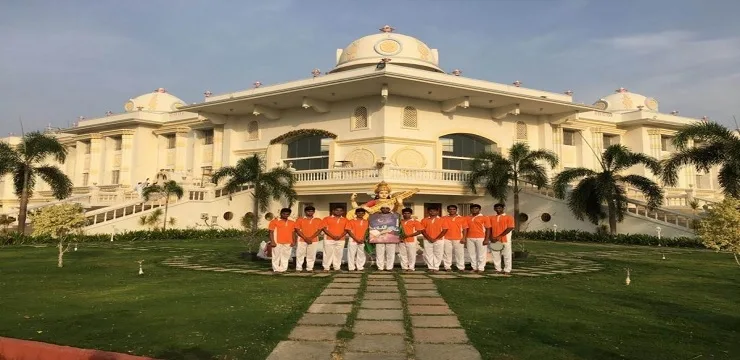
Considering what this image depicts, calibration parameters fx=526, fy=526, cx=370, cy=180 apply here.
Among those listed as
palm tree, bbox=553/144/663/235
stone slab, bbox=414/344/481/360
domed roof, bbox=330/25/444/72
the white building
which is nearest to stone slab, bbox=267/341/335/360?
stone slab, bbox=414/344/481/360

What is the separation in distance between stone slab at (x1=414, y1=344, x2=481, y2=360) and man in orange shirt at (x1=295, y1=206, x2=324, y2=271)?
557cm

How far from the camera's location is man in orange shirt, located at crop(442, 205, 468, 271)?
988 cm

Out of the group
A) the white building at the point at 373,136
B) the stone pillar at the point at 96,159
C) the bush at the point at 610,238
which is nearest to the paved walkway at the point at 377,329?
the bush at the point at 610,238

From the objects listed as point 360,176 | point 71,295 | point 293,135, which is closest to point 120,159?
point 293,135

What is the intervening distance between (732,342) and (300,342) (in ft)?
11.9

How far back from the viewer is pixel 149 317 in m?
5.16

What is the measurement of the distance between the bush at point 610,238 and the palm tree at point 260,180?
10.3m

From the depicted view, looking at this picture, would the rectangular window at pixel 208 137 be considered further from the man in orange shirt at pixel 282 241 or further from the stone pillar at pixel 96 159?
the man in orange shirt at pixel 282 241

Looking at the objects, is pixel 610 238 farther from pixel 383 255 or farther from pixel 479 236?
pixel 383 255

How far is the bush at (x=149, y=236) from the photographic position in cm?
1784

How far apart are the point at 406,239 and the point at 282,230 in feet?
7.66

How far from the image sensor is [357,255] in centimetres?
984

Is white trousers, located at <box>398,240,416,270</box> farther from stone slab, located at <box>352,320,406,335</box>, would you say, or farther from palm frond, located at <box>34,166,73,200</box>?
palm frond, located at <box>34,166,73,200</box>

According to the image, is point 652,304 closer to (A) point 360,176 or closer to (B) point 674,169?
(B) point 674,169
